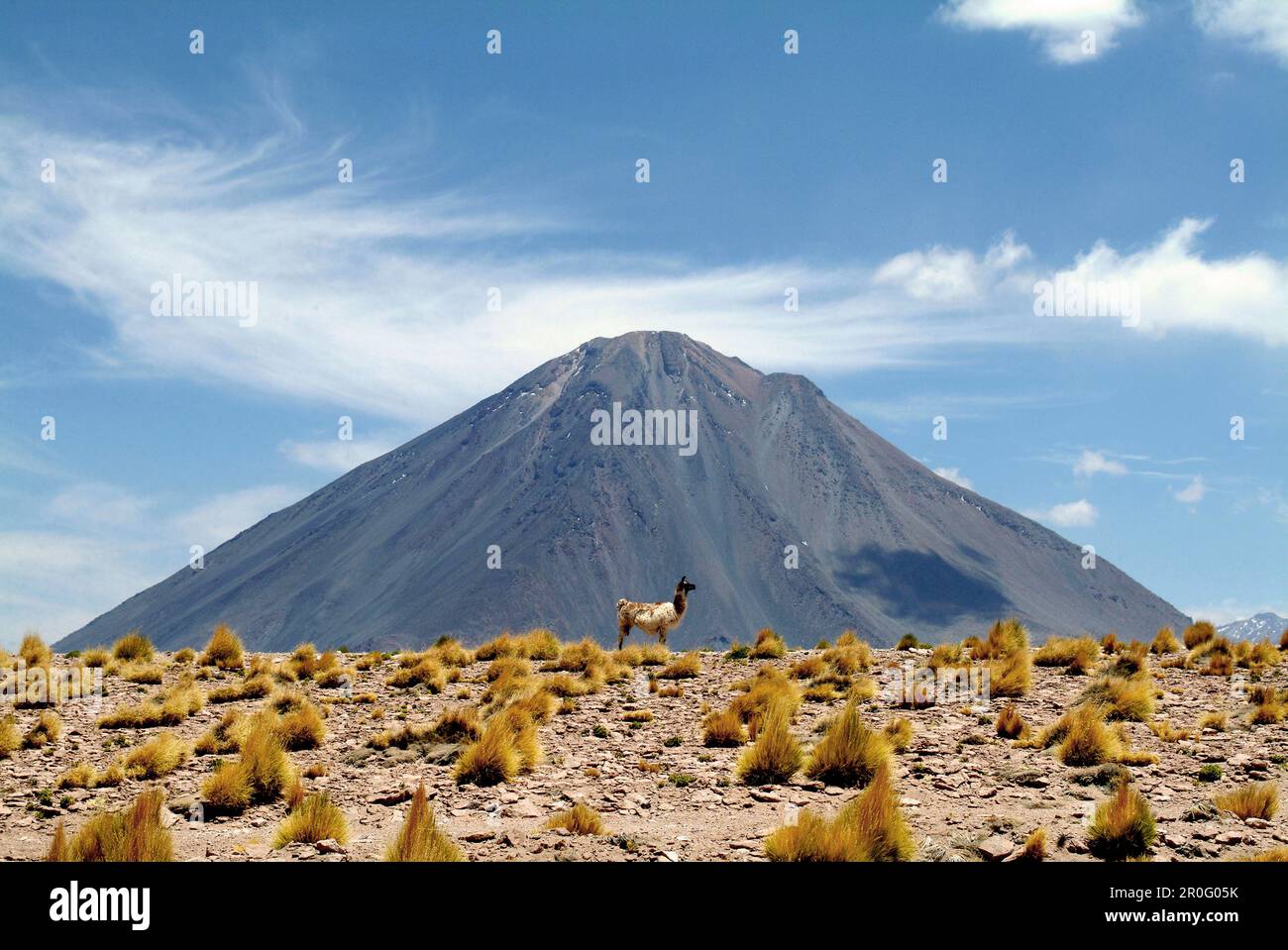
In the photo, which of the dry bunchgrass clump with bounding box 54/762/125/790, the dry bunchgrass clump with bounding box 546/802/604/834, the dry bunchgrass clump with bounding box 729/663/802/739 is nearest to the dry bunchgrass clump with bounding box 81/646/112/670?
the dry bunchgrass clump with bounding box 54/762/125/790

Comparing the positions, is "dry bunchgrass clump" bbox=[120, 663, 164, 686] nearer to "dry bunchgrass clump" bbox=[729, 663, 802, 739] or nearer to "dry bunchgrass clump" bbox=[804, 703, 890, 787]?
"dry bunchgrass clump" bbox=[729, 663, 802, 739]

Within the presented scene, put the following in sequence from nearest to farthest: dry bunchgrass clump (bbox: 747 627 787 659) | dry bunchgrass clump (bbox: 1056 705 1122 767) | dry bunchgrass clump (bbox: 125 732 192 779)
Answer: dry bunchgrass clump (bbox: 125 732 192 779) → dry bunchgrass clump (bbox: 1056 705 1122 767) → dry bunchgrass clump (bbox: 747 627 787 659)

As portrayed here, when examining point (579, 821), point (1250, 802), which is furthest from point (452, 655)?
point (1250, 802)

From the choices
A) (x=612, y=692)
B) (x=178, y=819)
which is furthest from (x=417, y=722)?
(x=178, y=819)

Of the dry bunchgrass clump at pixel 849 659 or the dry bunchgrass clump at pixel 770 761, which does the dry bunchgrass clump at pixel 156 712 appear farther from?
the dry bunchgrass clump at pixel 849 659

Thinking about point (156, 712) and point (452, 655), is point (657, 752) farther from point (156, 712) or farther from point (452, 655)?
point (452, 655)

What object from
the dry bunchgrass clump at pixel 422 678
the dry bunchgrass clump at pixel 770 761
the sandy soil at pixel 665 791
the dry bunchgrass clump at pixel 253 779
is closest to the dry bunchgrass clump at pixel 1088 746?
the sandy soil at pixel 665 791
